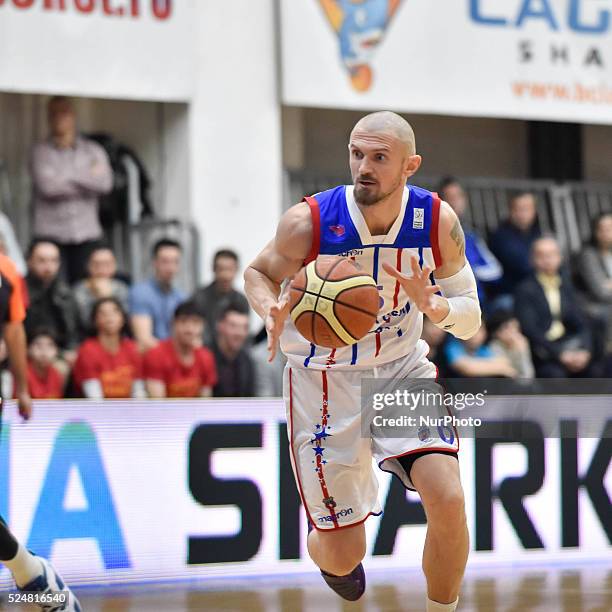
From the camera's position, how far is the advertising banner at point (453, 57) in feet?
39.9

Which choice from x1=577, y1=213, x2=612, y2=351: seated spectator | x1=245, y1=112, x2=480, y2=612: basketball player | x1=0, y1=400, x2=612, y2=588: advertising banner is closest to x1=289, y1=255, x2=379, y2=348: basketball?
x1=245, y1=112, x2=480, y2=612: basketball player

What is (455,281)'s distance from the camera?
582cm

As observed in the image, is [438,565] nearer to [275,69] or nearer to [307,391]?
[307,391]

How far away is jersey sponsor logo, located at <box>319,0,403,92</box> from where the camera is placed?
12.2m

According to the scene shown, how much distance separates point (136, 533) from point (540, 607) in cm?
238

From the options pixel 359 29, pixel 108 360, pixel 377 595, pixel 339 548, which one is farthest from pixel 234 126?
pixel 339 548

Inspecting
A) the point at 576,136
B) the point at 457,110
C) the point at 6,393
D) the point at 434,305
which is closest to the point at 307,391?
the point at 434,305

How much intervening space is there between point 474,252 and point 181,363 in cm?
302

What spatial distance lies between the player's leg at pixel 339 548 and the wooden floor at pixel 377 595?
100 cm

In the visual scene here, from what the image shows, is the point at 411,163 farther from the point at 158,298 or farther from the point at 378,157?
the point at 158,298

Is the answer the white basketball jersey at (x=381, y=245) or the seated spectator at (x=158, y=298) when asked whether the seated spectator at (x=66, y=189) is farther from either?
the white basketball jersey at (x=381, y=245)

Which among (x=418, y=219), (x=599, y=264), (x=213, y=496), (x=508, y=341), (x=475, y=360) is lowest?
(x=213, y=496)

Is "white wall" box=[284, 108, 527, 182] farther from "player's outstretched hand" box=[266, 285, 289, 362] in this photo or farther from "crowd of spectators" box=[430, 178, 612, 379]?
"player's outstretched hand" box=[266, 285, 289, 362]

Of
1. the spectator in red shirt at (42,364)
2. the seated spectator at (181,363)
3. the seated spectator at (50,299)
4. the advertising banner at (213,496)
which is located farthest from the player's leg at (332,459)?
the seated spectator at (50,299)
